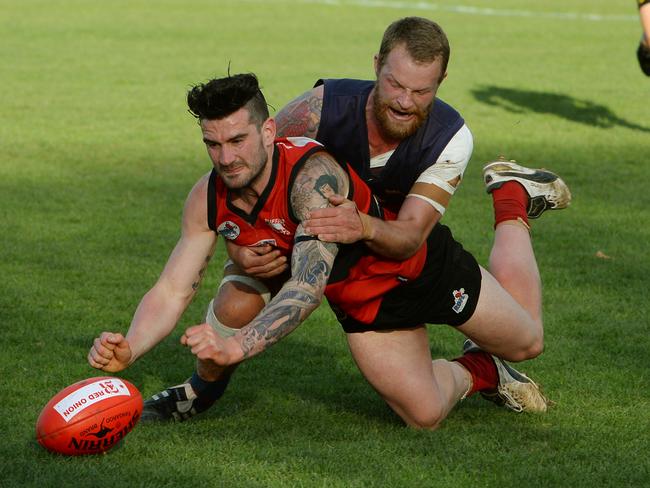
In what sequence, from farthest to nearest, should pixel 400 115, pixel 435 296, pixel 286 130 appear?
pixel 286 130, pixel 435 296, pixel 400 115

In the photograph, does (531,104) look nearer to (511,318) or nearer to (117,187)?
(117,187)

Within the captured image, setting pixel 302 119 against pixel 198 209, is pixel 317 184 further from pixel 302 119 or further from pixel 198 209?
pixel 302 119

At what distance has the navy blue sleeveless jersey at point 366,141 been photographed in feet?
21.7

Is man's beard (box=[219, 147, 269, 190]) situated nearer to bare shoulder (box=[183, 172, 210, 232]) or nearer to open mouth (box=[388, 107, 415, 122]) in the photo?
bare shoulder (box=[183, 172, 210, 232])

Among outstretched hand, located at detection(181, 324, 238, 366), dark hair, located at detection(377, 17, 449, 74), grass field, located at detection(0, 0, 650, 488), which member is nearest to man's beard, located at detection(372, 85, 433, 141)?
dark hair, located at detection(377, 17, 449, 74)

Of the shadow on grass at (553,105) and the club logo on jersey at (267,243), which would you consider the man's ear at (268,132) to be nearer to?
the club logo on jersey at (267,243)

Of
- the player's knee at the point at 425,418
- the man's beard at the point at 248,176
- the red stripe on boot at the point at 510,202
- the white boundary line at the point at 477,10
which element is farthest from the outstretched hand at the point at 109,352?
the white boundary line at the point at 477,10

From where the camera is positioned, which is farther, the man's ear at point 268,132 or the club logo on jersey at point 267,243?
the club logo on jersey at point 267,243

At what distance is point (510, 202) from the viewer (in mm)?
7922

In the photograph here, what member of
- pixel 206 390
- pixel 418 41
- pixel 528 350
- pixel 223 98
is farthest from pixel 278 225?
pixel 528 350

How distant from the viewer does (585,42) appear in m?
26.0

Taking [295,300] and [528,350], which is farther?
[528,350]

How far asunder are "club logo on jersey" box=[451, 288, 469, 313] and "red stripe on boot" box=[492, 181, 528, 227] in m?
1.22

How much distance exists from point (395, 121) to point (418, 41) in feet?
1.49
